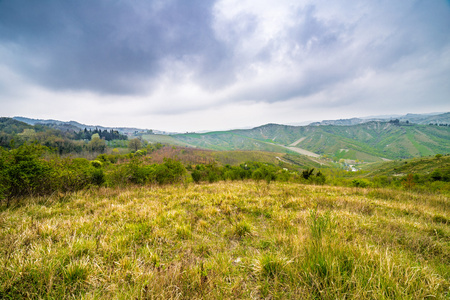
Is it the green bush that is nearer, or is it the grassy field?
the grassy field

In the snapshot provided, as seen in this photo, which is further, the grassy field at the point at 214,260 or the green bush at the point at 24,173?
the green bush at the point at 24,173

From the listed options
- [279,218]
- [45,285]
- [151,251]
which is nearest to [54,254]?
[45,285]

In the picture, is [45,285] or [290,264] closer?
[45,285]

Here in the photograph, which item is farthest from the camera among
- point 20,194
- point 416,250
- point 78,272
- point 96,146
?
point 96,146

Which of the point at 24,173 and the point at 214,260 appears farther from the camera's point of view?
the point at 24,173

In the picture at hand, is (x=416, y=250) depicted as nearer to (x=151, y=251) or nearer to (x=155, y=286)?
(x=155, y=286)

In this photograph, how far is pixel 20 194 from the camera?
23.2ft

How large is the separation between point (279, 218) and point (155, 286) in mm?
4168

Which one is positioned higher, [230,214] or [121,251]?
[121,251]

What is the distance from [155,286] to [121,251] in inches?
62.4

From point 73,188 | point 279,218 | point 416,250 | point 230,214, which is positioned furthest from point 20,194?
point 416,250

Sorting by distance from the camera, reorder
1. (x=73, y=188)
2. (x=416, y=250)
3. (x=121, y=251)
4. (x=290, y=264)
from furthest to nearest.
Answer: (x=73, y=188)
(x=416, y=250)
(x=121, y=251)
(x=290, y=264)

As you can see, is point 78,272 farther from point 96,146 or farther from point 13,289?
point 96,146

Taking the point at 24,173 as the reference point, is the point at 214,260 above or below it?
below
